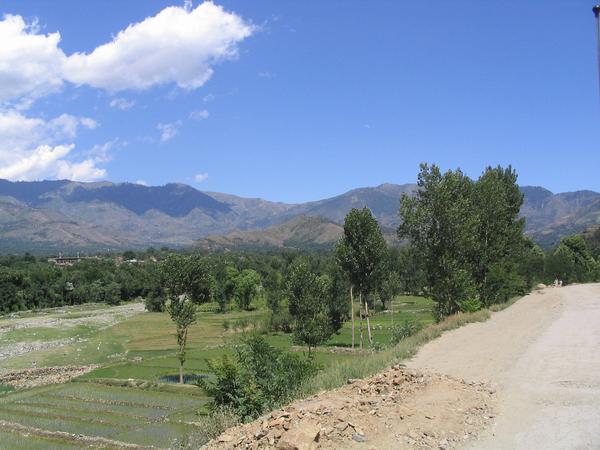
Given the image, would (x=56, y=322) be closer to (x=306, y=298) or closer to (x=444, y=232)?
(x=306, y=298)

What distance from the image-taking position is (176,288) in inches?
2053

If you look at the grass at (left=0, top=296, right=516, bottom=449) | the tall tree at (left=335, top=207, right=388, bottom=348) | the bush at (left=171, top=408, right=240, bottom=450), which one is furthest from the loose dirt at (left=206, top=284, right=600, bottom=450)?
the tall tree at (left=335, top=207, right=388, bottom=348)

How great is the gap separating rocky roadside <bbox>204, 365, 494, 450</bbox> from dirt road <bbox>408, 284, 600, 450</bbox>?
65cm

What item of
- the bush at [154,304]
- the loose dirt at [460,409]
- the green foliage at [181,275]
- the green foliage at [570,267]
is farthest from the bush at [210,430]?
the bush at [154,304]

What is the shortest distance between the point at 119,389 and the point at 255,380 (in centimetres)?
2979

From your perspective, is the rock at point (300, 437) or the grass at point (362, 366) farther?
the grass at point (362, 366)

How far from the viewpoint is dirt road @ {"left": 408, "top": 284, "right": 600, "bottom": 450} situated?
1122 cm

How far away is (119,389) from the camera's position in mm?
43344

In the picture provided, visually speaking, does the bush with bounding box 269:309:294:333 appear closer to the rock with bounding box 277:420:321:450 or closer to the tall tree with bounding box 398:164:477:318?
the tall tree with bounding box 398:164:477:318

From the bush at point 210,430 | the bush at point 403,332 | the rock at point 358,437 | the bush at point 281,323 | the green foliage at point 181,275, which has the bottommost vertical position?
the bush at point 281,323

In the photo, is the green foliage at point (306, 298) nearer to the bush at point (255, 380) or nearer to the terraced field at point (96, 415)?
the terraced field at point (96, 415)

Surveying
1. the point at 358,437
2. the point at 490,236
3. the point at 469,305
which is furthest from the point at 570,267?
the point at 358,437

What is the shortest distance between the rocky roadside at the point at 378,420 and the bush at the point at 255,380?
2885 mm

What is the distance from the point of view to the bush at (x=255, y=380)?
53.7 feet
